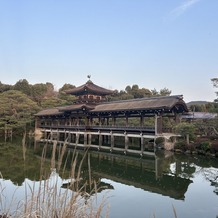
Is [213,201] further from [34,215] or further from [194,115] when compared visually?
[194,115]

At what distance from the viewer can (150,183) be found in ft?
29.8

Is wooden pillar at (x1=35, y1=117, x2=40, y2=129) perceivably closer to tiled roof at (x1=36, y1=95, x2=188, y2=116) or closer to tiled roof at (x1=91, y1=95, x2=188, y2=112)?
tiled roof at (x1=36, y1=95, x2=188, y2=116)

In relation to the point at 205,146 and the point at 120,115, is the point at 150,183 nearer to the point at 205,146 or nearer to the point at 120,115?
the point at 205,146

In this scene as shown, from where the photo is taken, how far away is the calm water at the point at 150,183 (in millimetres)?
6312

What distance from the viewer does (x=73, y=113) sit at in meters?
25.9

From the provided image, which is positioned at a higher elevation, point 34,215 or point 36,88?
point 36,88

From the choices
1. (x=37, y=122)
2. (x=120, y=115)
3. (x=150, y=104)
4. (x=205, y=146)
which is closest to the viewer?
(x=205, y=146)

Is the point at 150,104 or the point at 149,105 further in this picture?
the point at 150,104

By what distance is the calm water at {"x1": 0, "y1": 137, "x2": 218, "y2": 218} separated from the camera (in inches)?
249

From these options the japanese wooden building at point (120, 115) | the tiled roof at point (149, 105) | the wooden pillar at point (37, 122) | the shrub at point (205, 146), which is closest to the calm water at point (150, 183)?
the shrub at point (205, 146)

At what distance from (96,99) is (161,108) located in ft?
39.0

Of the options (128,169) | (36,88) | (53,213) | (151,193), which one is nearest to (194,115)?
(128,169)

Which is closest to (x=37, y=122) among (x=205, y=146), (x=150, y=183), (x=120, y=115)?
(x=120, y=115)

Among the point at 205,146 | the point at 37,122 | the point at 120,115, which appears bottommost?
the point at 205,146
